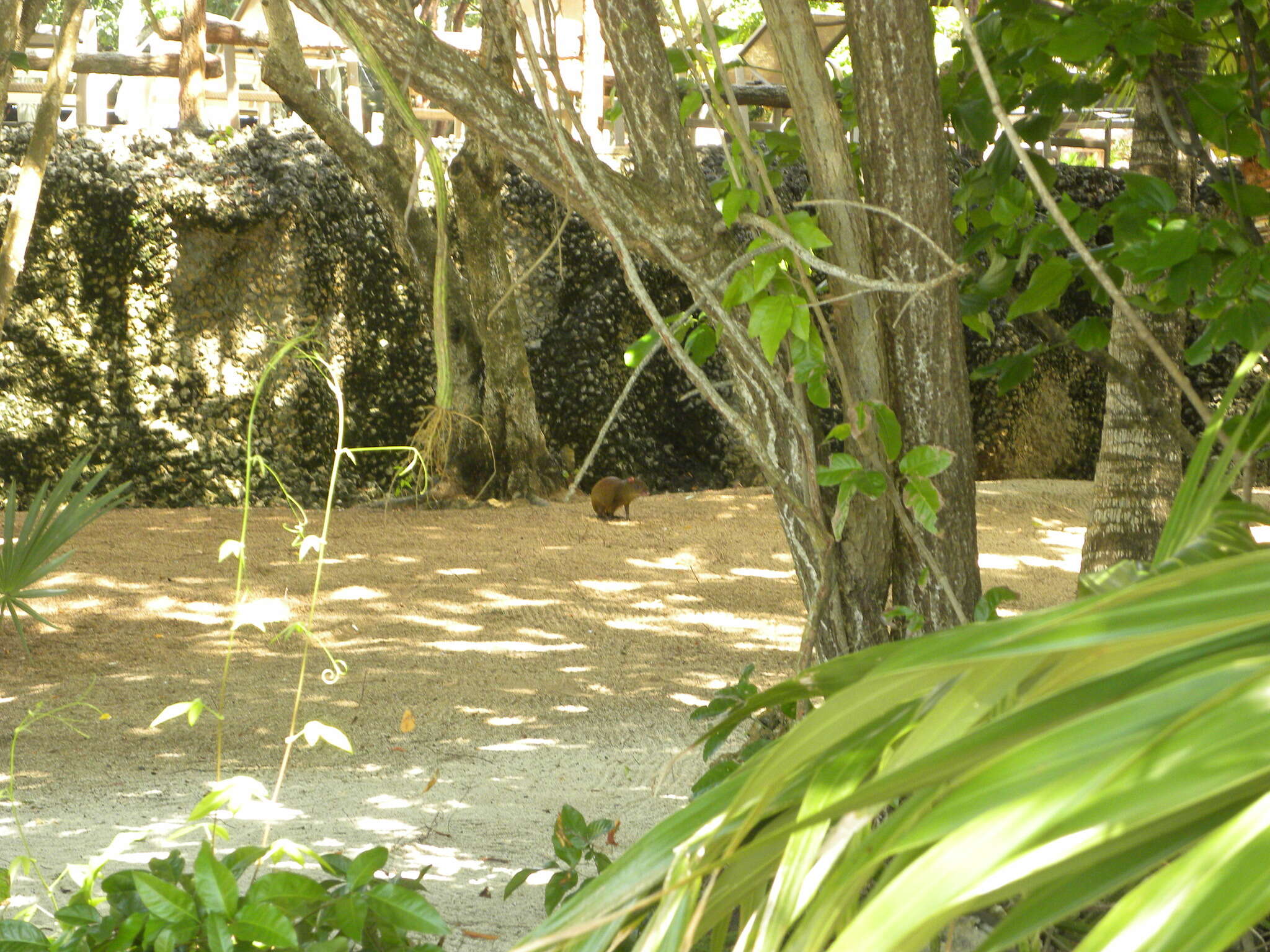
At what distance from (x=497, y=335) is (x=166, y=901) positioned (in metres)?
6.05

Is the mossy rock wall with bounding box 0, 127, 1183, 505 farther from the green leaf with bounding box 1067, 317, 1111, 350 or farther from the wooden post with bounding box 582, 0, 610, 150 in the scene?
the green leaf with bounding box 1067, 317, 1111, 350

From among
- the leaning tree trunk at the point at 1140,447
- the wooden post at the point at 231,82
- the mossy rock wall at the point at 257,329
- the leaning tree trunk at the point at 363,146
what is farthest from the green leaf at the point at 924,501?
the wooden post at the point at 231,82

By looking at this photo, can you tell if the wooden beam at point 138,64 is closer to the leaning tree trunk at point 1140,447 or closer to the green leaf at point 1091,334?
the leaning tree trunk at point 1140,447

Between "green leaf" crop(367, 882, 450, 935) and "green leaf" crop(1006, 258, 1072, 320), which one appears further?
"green leaf" crop(1006, 258, 1072, 320)

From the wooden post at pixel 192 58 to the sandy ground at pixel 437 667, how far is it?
2919 millimetres

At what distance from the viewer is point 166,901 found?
55.6 inches

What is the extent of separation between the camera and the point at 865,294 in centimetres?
189

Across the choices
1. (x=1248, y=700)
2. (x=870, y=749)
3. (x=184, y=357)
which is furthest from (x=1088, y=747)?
(x=184, y=357)

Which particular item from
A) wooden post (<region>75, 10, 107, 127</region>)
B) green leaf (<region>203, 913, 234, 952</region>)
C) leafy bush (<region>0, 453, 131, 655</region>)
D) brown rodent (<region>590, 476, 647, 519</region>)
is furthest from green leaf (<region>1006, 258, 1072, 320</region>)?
wooden post (<region>75, 10, 107, 127</region>)

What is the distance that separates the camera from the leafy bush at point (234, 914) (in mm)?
1360

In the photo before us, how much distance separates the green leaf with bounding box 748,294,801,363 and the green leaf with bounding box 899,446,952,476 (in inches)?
9.9

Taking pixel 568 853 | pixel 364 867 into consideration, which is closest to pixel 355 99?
pixel 568 853

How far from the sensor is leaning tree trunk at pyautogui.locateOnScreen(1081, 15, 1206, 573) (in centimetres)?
310

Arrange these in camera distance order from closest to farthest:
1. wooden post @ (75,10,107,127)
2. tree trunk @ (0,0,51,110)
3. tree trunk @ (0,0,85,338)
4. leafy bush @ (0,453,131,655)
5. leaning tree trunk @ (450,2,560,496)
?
leafy bush @ (0,453,131,655), tree trunk @ (0,0,51,110), tree trunk @ (0,0,85,338), leaning tree trunk @ (450,2,560,496), wooden post @ (75,10,107,127)
